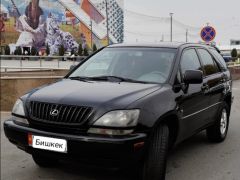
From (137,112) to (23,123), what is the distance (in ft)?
3.86

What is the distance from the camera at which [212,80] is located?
18.2ft

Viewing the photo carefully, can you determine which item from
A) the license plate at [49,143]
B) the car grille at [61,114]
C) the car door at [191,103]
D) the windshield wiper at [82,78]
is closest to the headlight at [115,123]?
the car grille at [61,114]

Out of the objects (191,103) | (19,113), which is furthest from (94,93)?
(191,103)

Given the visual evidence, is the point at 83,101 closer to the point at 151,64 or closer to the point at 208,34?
the point at 151,64

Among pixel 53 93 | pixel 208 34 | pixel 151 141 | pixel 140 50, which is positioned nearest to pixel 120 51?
pixel 140 50

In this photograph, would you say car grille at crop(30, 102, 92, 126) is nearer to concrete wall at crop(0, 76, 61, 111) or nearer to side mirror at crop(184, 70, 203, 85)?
side mirror at crop(184, 70, 203, 85)

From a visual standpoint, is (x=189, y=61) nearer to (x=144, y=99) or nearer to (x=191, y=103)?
(x=191, y=103)

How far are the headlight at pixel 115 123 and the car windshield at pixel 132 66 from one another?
973 millimetres

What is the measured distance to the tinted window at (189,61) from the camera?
485 centimetres

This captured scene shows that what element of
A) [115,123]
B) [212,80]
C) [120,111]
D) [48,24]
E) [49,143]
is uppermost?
[48,24]

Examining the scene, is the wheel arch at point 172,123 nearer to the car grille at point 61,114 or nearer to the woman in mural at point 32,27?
the car grille at point 61,114

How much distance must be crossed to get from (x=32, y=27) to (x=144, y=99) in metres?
87.6

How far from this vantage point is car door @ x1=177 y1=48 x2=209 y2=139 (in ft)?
14.7

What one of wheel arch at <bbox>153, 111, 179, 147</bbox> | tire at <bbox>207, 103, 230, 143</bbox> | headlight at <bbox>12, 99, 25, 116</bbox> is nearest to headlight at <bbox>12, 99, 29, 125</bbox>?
headlight at <bbox>12, 99, 25, 116</bbox>
